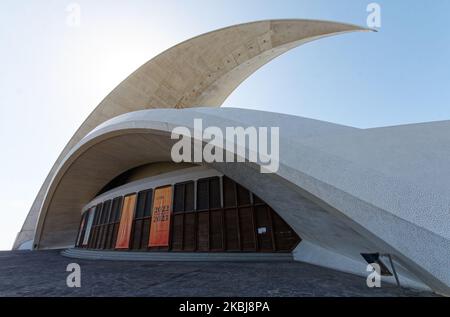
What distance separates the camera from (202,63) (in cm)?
1702

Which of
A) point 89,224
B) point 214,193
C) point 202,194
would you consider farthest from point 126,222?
point 214,193

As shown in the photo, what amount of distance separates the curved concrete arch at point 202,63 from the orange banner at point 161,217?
32.3ft

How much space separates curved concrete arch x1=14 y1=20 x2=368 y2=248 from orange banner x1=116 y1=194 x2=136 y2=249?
354 inches

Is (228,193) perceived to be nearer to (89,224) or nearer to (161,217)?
(161,217)

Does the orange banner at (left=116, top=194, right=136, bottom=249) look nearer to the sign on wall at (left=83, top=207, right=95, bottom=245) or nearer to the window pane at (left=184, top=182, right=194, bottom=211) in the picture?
the window pane at (left=184, top=182, right=194, bottom=211)

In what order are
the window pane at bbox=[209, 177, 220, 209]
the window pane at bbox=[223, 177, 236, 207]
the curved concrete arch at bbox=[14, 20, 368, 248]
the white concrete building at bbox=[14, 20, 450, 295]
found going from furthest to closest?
1. the curved concrete arch at bbox=[14, 20, 368, 248]
2. the window pane at bbox=[209, 177, 220, 209]
3. the window pane at bbox=[223, 177, 236, 207]
4. the white concrete building at bbox=[14, 20, 450, 295]

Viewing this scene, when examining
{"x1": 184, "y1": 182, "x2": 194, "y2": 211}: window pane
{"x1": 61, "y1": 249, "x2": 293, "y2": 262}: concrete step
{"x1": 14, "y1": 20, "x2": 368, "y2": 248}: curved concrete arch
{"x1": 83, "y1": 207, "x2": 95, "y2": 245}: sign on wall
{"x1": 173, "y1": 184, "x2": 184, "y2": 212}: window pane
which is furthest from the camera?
{"x1": 14, "y1": 20, "x2": 368, "y2": 248}: curved concrete arch

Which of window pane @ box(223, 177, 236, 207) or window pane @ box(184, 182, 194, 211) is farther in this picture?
window pane @ box(184, 182, 194, 211)

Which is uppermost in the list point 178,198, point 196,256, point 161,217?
point 178,198

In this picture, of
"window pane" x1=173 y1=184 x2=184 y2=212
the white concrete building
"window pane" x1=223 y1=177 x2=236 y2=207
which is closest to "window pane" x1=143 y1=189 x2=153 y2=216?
the white concrete building

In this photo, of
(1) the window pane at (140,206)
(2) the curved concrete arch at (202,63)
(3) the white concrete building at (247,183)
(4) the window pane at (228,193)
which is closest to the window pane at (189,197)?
(3) the white concrete building at (247,183)

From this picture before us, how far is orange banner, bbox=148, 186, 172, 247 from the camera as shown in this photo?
9062mm

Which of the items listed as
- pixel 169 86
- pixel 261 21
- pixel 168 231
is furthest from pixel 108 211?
pixel 261 21

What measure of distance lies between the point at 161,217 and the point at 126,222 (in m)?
2.67
